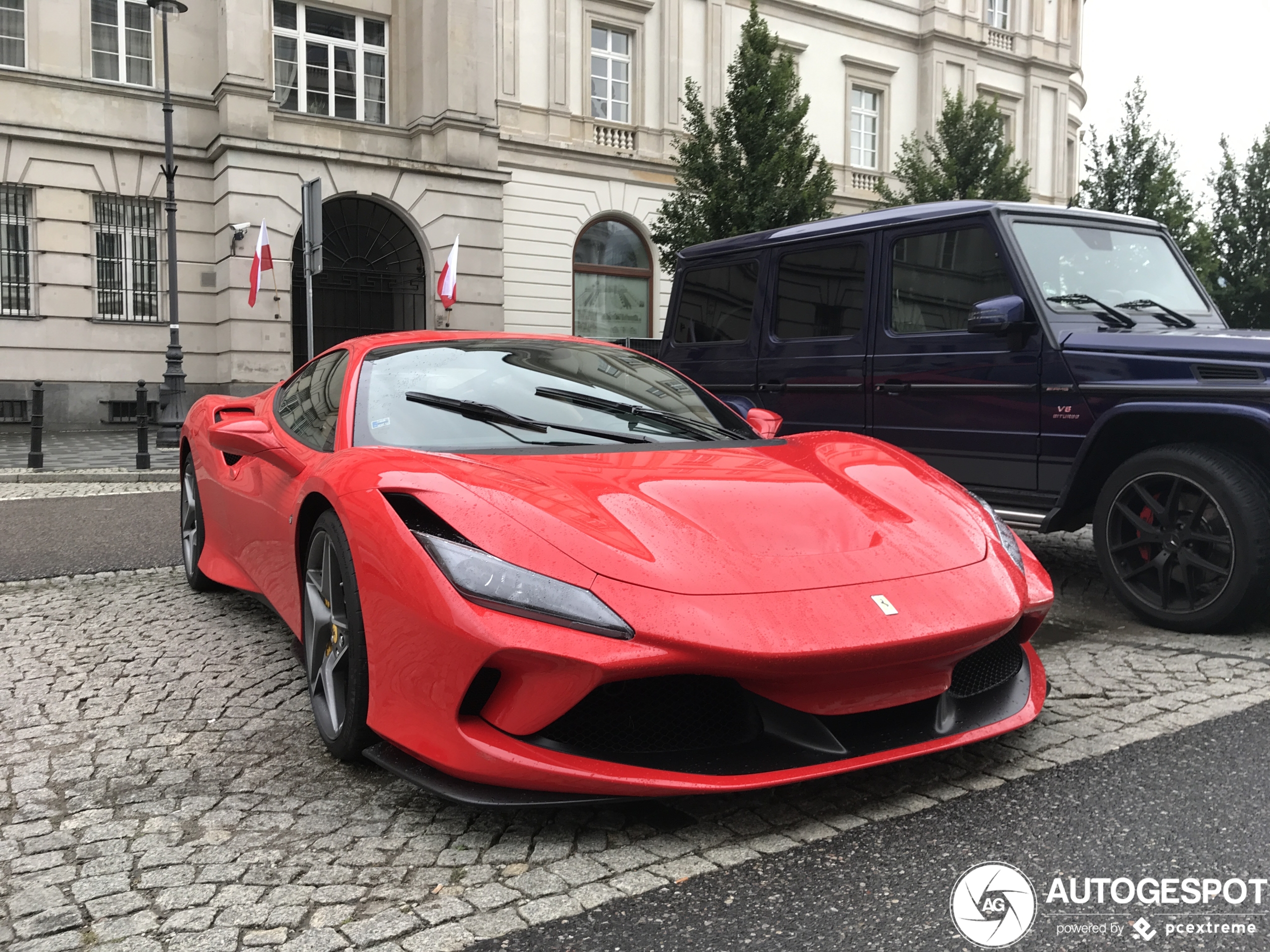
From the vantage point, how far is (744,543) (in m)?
2.62

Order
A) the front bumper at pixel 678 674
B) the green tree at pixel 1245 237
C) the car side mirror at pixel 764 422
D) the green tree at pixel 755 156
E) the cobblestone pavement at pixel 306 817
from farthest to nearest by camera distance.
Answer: the green tree at pixel 1245 237 < the green tree at pixel 755 156 < the car side mirror at pixel 764 422 < the front bumper at pixel 678 674 < the cobblestone pavement at pixel 306 817

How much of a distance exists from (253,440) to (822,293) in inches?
134

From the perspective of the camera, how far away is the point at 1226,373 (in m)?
4.20

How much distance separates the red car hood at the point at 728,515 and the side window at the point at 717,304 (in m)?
3.31

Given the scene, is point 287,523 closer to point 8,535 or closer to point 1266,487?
point 1266,487

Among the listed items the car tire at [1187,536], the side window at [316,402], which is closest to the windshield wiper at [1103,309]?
the car tire at [1187,536]

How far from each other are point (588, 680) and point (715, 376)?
468 centimetres

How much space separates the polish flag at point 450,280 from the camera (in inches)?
782

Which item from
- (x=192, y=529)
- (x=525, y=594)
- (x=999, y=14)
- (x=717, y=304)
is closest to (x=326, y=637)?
(x=525, y=594)

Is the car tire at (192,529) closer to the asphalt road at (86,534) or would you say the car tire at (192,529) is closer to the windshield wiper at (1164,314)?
the asphalt road at (86,534)

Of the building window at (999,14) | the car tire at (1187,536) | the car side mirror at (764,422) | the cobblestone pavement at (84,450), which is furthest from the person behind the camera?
the building window at (999,14)

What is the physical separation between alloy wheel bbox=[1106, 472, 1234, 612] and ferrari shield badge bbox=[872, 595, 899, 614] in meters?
2.32

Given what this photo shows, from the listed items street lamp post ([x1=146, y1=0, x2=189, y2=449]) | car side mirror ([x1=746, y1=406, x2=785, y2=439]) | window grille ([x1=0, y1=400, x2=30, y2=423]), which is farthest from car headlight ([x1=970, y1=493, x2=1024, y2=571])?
window grille ([x1=0, y1=400, x2=30, y2=423])

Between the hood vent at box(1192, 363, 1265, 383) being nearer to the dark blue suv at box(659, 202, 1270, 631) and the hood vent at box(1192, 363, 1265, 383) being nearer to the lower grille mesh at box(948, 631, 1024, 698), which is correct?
the dark blue suv at box(659, 202, 1270, 631)
